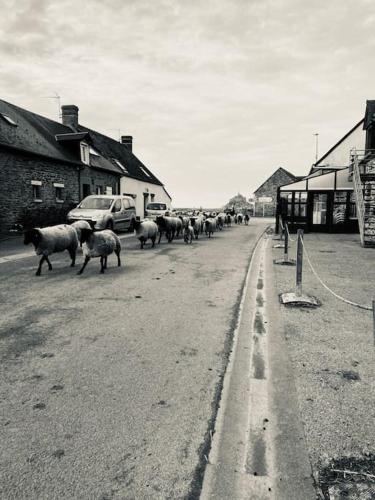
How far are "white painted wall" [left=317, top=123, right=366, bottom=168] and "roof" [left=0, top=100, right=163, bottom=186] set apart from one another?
18648 mm

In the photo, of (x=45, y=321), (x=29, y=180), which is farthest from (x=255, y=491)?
(x=29, y=180)

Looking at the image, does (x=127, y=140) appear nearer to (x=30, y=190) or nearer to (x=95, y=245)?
(x=30, y=190)

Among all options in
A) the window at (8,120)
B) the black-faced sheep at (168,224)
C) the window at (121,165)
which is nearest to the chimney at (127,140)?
the window at (121,165)

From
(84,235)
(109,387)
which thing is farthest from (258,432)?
(84,235)

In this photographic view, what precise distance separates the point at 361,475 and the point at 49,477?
1937 mm

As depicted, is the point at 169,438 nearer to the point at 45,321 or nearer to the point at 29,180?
the point at 45,321

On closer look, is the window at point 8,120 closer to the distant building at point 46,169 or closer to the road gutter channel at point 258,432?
the distant building at point 46,169

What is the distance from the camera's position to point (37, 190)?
21500 mm

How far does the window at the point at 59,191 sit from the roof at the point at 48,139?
1.61 metres

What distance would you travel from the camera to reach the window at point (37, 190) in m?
21.0

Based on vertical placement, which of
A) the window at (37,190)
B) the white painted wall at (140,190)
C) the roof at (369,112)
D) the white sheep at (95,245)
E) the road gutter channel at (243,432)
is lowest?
the road gutter channel at (243,432)

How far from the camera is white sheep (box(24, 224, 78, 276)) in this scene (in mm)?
8781

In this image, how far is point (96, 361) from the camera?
391 centimetres

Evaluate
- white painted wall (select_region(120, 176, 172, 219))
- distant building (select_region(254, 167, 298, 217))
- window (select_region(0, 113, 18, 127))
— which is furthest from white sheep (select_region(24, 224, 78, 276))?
distant building (select_region(254, 167, 298, 217))
